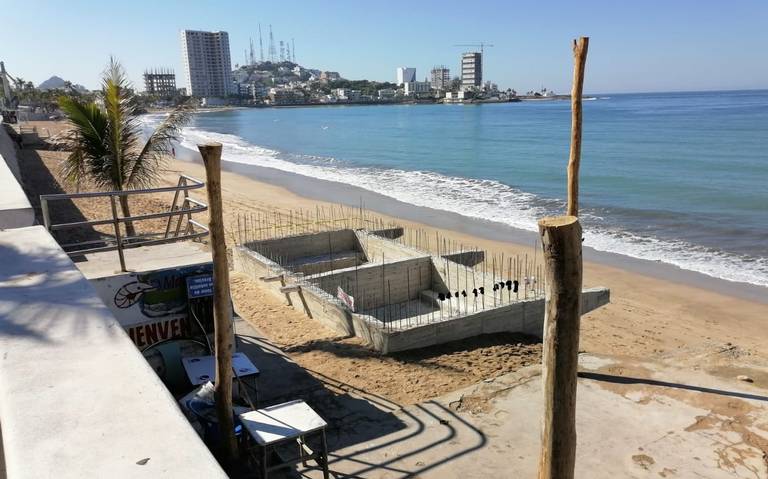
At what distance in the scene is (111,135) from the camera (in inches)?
476

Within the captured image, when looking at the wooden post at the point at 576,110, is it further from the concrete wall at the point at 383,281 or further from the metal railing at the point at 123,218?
the concrete wall at the point at 383,281

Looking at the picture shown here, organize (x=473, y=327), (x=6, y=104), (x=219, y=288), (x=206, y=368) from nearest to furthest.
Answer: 1. (x=219, y=288)
2. (x=206, y=368)
3. (x=473, y=327)
4. (x=6, y=104)

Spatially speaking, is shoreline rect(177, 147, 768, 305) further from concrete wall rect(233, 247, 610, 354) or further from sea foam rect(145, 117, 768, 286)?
concrete wall rect(233, 247, 610, 354)

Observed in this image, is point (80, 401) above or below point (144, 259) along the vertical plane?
above

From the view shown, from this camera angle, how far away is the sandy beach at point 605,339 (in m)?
9.18

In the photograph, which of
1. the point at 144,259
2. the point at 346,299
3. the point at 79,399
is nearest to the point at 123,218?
the point at 144,259

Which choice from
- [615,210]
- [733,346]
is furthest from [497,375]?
[615,210]

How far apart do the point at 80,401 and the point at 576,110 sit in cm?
558

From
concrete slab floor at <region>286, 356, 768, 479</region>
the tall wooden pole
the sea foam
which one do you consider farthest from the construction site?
the tall wooden pole

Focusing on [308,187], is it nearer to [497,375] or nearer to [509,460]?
[497,375]

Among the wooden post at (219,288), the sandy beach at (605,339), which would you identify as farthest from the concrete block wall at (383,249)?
the wooden post at (219,288)

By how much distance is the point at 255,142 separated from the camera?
6731 cm

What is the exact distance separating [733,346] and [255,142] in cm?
6080

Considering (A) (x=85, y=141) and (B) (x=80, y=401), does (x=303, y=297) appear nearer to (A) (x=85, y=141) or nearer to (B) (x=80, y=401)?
(A) (x=85, y=141)
